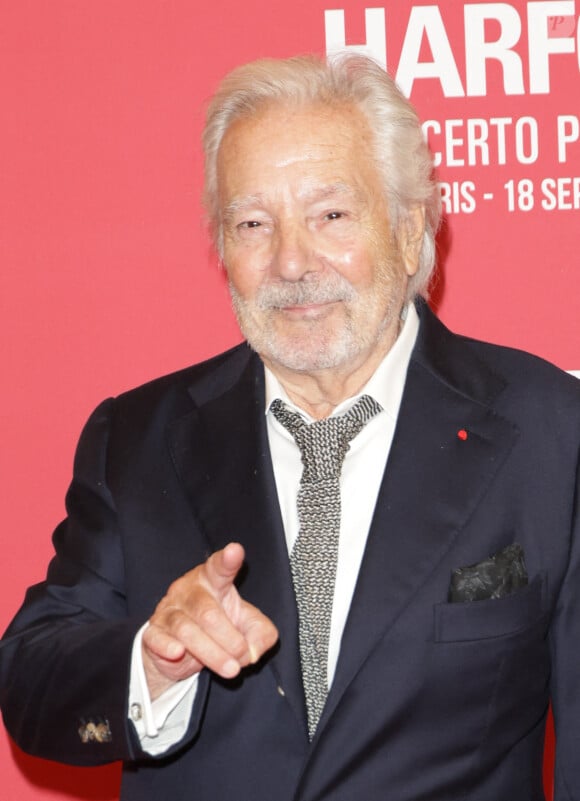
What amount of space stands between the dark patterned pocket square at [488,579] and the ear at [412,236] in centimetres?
48

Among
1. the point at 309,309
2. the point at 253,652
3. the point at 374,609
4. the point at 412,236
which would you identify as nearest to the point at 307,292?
the point at 309,309

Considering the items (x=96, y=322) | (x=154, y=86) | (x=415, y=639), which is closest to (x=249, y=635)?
(x=415, y=639)

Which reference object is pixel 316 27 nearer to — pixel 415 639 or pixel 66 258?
pixel 66 258

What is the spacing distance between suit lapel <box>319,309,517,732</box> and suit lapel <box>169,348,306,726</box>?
0.09 meters

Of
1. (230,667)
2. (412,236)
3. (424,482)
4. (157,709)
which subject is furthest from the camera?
(412,236)

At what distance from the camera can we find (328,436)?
179cm

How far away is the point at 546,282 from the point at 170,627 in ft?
3.65

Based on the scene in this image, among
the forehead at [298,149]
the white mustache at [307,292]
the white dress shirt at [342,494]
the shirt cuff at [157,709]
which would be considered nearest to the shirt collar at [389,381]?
the white dress shirt at [342,494]

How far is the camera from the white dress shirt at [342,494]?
159 cm

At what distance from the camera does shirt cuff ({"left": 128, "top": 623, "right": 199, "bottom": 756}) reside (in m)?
1.58

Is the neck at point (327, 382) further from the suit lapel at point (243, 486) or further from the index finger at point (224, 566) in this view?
the index finger at point (224, 566)

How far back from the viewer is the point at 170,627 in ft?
4.74

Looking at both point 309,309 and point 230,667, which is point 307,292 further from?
point 230,667

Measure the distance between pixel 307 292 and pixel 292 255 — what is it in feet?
0.18
